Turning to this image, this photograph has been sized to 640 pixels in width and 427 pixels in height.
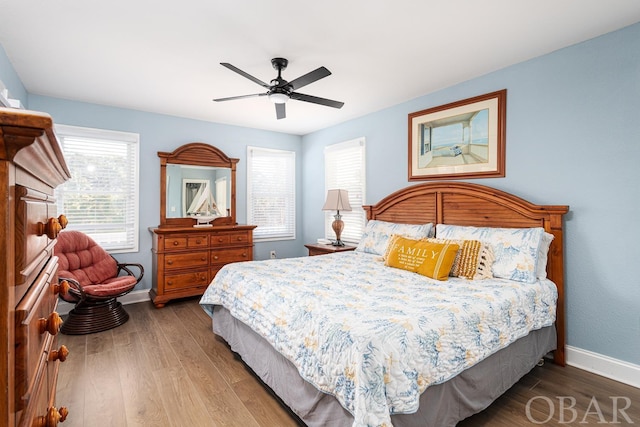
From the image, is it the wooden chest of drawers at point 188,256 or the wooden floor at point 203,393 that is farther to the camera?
the wooden chest of drawers at point 188,256

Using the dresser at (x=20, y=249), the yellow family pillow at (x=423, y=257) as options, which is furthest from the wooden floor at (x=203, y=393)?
A: the dresser at (x=20, y=249)

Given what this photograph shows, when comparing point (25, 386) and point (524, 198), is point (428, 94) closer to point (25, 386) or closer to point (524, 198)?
point (524, 198)

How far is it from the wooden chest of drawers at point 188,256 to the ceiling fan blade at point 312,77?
2.48 metres

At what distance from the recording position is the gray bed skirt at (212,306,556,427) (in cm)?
164

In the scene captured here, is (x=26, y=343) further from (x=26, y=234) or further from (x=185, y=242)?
(x=185, y=242)

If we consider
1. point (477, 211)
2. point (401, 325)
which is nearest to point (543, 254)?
point (477, 211)

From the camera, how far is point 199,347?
9.73 feet

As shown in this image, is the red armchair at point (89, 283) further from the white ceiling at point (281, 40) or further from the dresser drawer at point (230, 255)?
the white ceiling at point (281, 40)

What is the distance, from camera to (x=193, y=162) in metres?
4.73

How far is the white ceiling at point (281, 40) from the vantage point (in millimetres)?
2162

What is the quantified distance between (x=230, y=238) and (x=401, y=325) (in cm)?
340

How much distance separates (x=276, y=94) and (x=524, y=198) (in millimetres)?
2386

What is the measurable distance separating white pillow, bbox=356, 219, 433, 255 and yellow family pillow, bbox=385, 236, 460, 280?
16.1 inches

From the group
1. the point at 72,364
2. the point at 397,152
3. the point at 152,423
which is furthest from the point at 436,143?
the point at 72,364
